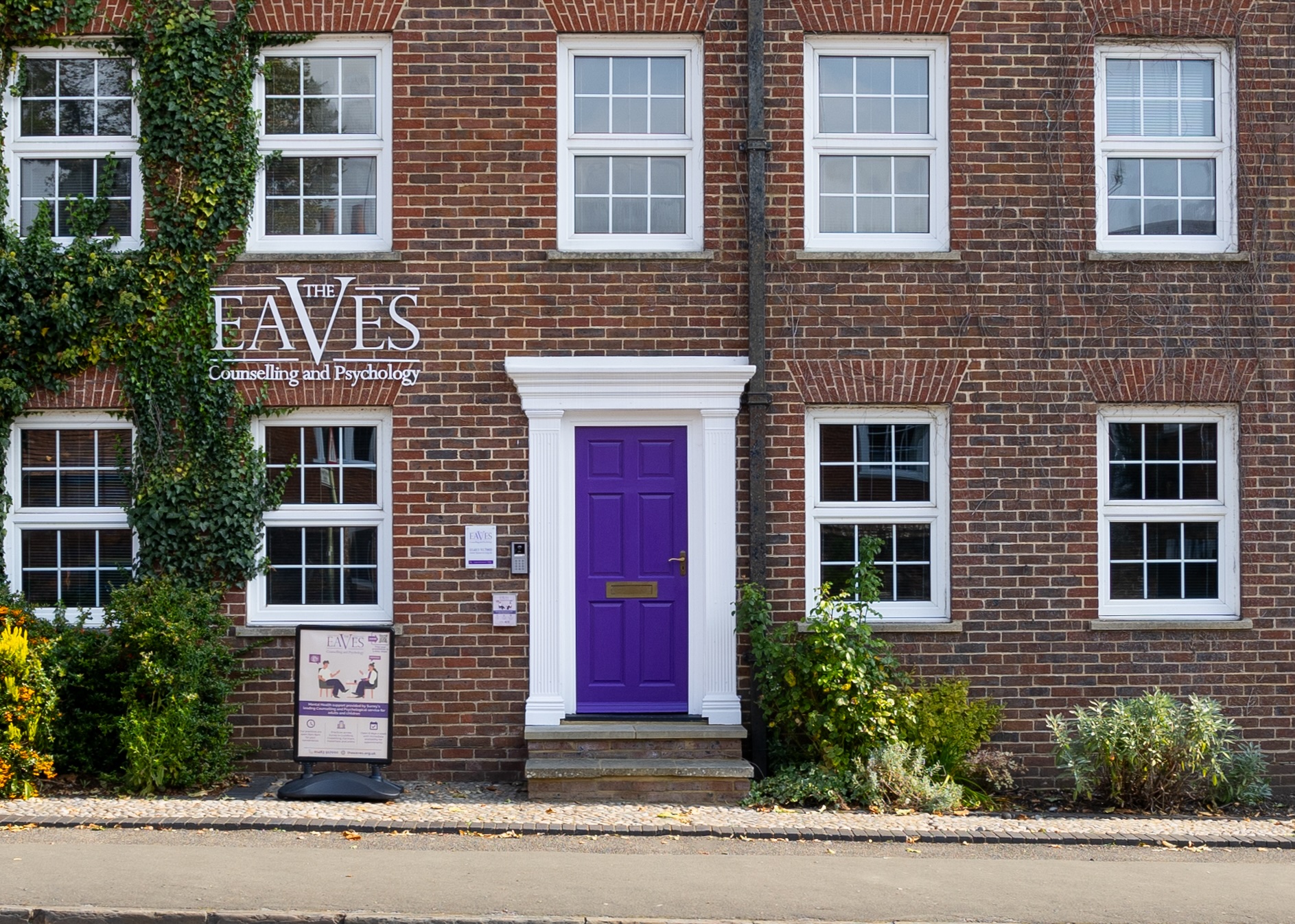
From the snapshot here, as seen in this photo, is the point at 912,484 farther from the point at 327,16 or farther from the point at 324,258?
the point at 327,16

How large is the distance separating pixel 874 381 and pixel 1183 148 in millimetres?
3186

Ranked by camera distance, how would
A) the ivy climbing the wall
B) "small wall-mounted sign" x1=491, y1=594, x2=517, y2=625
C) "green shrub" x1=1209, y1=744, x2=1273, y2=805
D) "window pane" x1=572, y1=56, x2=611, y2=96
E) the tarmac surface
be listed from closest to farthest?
the tarmac surface
"green shrub" x1=1209, y1=744, x2=1273, y2=805
the ivy climbing the wall
"small wall-mounted sign" x1=491, y1=594, x2=517, y2=625
"window pane" x1=572, y1=56, x2=611, y2=96

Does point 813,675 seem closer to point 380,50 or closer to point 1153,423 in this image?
point 1153,423

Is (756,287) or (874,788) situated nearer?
(874,788)

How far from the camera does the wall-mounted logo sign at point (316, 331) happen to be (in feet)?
32.8

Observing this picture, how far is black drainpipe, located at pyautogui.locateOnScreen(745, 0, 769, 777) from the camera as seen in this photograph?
10016mm

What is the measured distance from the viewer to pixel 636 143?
10258 millimetres

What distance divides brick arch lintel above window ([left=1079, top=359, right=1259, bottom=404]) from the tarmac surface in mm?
3174

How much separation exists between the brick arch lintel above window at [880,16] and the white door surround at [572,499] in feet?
9.04

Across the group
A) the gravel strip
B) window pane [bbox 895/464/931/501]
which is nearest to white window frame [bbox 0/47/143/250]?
the gravel strip

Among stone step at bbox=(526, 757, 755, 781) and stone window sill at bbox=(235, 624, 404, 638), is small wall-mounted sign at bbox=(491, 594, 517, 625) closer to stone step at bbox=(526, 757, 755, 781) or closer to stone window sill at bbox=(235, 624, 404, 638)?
stone window sill at bbox=(235, 624, 404, 638)

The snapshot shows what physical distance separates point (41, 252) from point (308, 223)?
6.56ft

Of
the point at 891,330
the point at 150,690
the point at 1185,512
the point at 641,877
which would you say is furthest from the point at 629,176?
the point at 641,877

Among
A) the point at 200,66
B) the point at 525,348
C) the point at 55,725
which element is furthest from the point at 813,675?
the point at 200,66
